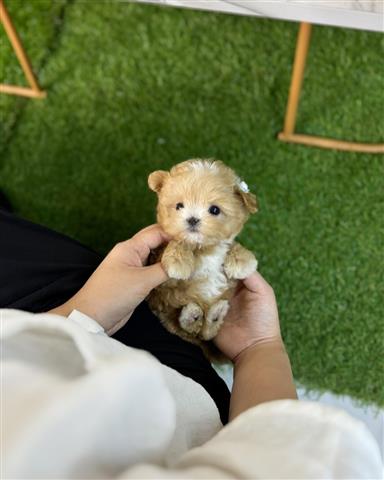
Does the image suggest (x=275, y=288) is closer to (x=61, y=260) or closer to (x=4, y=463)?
(x=61, y=260)

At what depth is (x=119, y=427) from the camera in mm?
338

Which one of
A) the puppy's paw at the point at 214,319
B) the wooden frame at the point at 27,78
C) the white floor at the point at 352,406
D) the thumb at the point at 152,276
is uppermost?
the wooden frame at the point at 27,78

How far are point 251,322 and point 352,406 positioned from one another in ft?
1.45

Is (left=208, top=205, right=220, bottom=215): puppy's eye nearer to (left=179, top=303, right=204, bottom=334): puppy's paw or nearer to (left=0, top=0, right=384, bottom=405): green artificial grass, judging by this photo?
(left=179, top=303, right=204, bottom=334): puppy's paw

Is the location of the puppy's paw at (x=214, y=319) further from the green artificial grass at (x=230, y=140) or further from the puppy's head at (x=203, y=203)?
the green artificial grass at (x=230, y=140)

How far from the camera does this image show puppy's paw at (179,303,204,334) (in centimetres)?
81

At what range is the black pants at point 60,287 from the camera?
780 millimetres

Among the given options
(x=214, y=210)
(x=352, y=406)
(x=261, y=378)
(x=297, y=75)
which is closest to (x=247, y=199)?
(x=214, y=210)

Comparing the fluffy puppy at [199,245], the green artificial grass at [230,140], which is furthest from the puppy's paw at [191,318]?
the green artificial grass at [230,140]

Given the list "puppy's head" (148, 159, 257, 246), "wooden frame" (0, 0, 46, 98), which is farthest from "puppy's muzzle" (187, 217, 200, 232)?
"wooden frame" (0, 0, 46, 98)

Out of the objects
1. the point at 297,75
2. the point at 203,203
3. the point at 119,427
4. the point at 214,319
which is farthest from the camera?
the point at 297,75

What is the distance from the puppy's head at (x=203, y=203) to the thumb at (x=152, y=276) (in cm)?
5

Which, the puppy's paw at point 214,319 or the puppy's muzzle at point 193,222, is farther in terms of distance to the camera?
the puppy's paw at point 214,319

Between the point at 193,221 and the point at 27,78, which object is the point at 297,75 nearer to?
the point at 193,221
